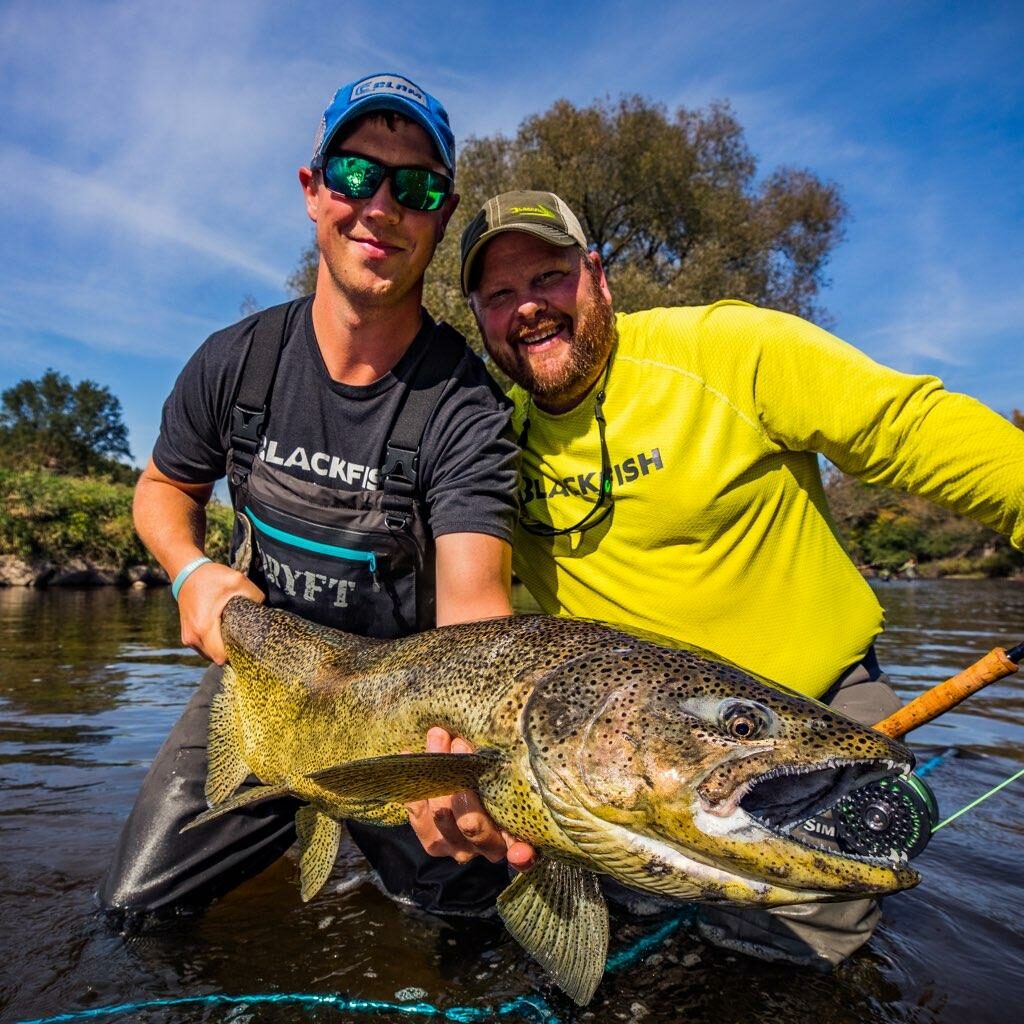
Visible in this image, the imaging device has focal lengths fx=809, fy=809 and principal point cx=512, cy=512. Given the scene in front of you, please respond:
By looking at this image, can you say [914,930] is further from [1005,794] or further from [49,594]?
[49,594]

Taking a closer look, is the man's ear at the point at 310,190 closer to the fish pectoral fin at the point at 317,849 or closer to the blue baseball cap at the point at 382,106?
the blue baseball cap at the point at 382,106

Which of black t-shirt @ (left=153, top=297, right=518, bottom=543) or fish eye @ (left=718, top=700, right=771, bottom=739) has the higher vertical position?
black t-shirt @ (left=153, top=297, right=518, bottom=543)

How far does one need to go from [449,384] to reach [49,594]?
22.4 metres

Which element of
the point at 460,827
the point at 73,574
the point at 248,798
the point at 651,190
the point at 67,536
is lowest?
the point at 73,574

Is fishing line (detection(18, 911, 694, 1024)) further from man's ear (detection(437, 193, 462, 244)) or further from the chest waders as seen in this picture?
man's ear (detection(437, 193, 462, 244))

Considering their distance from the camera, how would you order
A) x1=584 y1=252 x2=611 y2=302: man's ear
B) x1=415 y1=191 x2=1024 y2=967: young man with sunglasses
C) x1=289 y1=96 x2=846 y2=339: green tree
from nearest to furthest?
x1=415 y1=191 x2=1024 y2=967: young man with sunglasses
x1=584 y1=252 x2=611 y2=302: man's ear
x1=289 y1=96 x2=846 y2=339: green tree

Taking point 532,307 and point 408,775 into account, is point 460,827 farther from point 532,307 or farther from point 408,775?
point 532,307

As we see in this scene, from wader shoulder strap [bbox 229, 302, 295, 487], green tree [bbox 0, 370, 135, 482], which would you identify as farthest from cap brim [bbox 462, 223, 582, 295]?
green tree [bbox 0, 370, 135, 482]

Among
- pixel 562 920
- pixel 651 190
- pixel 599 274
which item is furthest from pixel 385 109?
pixel 651 190

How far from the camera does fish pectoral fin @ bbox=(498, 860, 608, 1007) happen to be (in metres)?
2.26

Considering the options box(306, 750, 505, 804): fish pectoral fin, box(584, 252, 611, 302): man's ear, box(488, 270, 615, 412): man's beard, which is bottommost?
box(306, 750, 505, 804): fish pectoral fin

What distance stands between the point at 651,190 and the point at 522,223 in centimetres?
2217

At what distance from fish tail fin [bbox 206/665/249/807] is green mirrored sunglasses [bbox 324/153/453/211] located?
2.12 m

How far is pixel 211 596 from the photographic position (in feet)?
11.6
